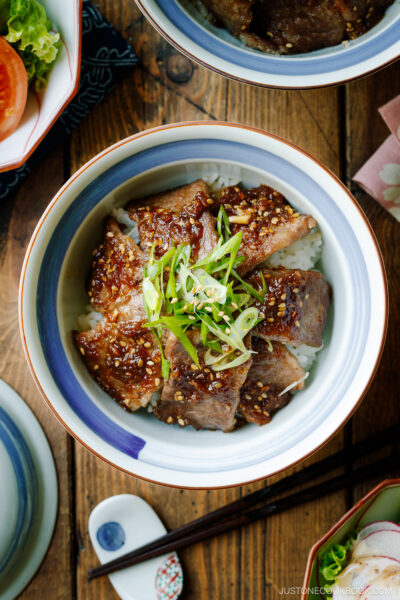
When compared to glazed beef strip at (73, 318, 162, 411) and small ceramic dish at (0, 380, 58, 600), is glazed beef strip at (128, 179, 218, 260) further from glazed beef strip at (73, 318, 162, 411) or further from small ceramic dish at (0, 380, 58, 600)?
small ceramic dish at (0, 380, 58, 600)

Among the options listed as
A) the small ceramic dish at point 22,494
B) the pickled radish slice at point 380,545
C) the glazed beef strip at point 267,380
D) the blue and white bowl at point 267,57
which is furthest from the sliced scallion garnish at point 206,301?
the pickled radish slice at point 380,545

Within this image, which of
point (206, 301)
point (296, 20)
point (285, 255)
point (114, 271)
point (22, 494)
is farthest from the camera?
point (22, 494)

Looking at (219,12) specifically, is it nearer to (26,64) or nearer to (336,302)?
(26,64)

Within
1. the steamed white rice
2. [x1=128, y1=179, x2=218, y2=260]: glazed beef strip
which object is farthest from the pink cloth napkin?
[x1=128, y1=179, x2=218, y2=260]: glazed beef strip

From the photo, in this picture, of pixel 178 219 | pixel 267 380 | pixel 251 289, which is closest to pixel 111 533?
pixel 267 380

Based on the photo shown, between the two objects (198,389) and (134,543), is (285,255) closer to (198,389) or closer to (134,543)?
(198,389)
